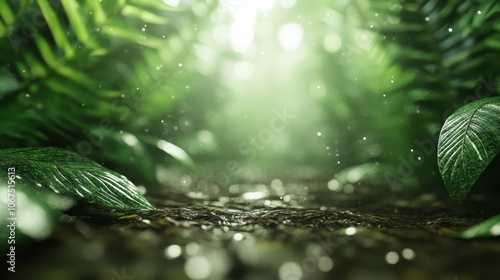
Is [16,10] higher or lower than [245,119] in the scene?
lower

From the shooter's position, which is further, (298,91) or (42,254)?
(298,91)

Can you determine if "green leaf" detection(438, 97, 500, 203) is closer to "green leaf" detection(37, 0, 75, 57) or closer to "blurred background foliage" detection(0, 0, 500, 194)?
"blurred background foliage" detection(0, 0, 500, 194)

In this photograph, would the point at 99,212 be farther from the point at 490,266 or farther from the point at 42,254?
the point at 490,266

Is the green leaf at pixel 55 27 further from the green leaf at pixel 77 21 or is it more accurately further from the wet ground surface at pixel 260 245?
the wet ground surface at pixel 260 245

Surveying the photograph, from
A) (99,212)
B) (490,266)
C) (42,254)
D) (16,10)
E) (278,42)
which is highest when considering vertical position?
(278,42)

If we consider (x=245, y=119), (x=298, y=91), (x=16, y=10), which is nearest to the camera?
(x=16, y=10)

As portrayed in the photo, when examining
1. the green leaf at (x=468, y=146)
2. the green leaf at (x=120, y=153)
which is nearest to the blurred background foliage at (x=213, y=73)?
the green leaf at (x=120, y=153)

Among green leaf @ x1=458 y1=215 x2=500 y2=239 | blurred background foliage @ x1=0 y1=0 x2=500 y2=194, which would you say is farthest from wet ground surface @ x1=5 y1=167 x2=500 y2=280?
blurred background foliage @ x1=0 y1=0 x2=500 y2=194

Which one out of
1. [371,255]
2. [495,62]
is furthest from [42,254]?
[495,62]
